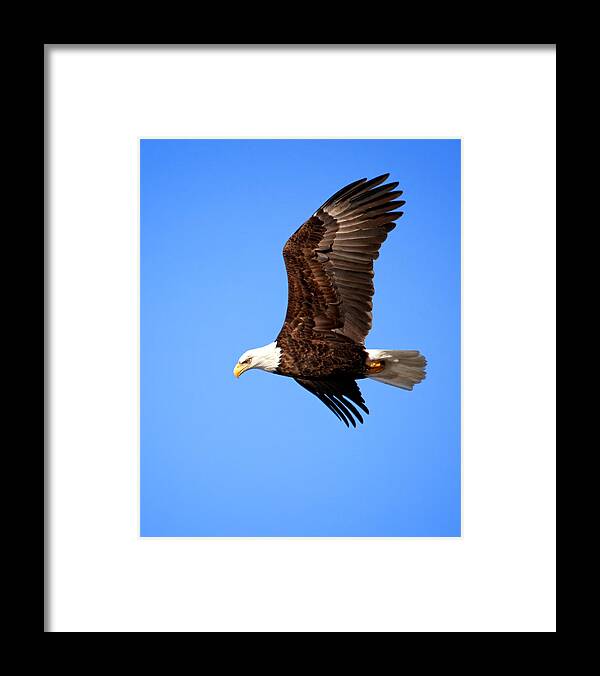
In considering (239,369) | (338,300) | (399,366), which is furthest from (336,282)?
(239,369)

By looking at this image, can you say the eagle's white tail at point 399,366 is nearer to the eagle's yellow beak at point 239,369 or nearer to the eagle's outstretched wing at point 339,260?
the eagle's outstretched wing at point 339,260

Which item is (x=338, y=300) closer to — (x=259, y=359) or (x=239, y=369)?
(x=259, y=359)

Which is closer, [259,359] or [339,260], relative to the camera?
[339,260]

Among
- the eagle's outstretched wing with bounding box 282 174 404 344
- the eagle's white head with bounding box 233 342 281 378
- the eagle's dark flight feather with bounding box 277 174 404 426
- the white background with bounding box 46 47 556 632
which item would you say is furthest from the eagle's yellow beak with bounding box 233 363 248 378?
the white background with bounding box 46 47 556 632
